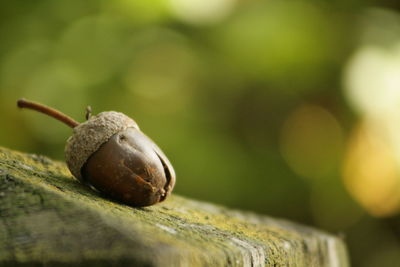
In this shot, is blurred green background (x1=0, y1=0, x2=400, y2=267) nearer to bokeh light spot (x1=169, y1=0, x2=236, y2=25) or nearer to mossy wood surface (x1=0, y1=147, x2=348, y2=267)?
bokeh light spot (x1=169, y1=0, x2=236, y2=25)

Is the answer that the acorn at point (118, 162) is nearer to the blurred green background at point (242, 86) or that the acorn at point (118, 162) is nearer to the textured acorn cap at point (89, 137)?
the textured acorn cap at point (89, 137)

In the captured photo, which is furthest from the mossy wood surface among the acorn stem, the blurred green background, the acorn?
the blurred green background

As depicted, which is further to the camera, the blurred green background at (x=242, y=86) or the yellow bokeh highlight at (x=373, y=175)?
the yellow bokeh highlight at (x=373, y=175)

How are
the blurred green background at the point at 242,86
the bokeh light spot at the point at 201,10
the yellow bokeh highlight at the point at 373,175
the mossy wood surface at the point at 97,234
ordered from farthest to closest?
the yellow bokeh highlight at the point at 373,175, the blurred green background at the point at 242,86, the bokeh light spot at the point at 201,10, the mossy wood surface at the point at 97,234

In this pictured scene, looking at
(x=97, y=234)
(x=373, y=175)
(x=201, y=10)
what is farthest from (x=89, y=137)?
(x=373, y=175)

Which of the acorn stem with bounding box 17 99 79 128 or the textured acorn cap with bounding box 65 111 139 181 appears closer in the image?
the textured acorn cap with bounding box 65 111 139 181

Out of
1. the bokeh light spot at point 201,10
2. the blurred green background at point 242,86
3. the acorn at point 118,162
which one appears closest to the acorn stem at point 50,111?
the acorn at point 118,162
